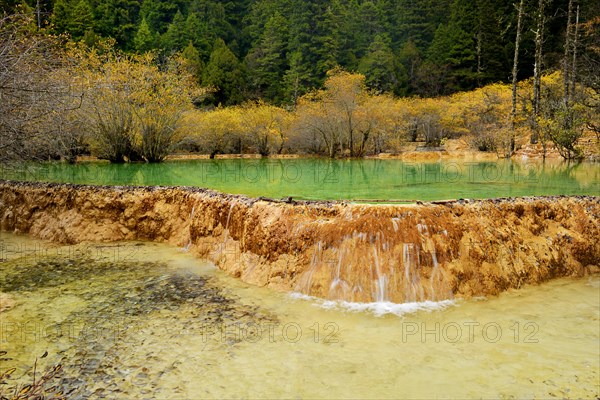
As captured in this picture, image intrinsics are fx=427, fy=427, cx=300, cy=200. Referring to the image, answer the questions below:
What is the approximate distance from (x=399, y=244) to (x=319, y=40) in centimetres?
5442

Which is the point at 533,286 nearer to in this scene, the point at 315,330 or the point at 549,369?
the point at 549,369

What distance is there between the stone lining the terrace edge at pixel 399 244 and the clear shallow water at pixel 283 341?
0.37 meters

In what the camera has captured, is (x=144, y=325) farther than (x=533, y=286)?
No

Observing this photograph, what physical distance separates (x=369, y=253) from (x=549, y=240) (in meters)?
3.57

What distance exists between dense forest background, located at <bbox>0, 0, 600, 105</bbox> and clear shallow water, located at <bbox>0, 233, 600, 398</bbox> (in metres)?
39.9

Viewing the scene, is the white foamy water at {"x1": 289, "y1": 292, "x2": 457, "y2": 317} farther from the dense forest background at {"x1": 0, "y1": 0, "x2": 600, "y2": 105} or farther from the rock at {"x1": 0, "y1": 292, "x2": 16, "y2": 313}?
the dense forest background at {"x1": 0, "y1": 0, "x2": 600, "y2": 105}

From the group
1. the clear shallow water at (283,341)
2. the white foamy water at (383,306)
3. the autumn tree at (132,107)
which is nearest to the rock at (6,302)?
the clear shallow water at (283,341)

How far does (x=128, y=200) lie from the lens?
411 inches

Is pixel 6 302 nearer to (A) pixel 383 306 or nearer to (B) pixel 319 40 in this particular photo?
(A) pixel 383 306

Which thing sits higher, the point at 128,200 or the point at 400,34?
the point at 400,34

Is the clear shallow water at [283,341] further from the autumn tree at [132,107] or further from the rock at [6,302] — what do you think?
the autumn tree at [132,107]

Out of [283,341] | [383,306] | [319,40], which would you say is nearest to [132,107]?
[383,306]

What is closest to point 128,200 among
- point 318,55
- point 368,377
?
point 368,377

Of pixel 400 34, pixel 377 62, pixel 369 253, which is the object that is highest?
pixel 400 34
